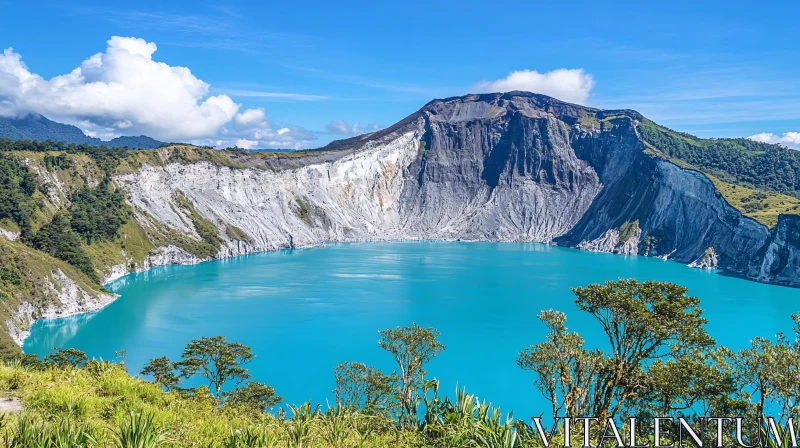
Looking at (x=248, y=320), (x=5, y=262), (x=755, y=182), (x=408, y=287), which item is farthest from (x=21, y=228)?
(x=755, y=182)

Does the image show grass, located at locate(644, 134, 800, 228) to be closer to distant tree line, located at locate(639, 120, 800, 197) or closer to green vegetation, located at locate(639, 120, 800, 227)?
green vegetation, located at locate(639, 120, 800, 227)

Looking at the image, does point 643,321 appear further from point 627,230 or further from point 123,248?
point 627,230

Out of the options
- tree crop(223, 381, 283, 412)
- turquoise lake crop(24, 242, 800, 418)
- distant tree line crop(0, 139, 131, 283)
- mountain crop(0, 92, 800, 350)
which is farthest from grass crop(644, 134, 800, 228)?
distant tree line crop(0, 139, 131, 283)

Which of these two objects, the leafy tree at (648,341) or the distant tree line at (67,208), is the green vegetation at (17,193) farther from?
the leafy tree at (648,341)

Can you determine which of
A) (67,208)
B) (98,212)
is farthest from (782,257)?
(67,208)

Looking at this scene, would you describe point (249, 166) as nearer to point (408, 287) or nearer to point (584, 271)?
point (408, 287)

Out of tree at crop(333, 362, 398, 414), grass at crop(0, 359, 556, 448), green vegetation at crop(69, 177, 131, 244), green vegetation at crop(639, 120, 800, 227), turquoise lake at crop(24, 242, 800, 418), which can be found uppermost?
green vegetation at crop(639, 120, 800, 227)
